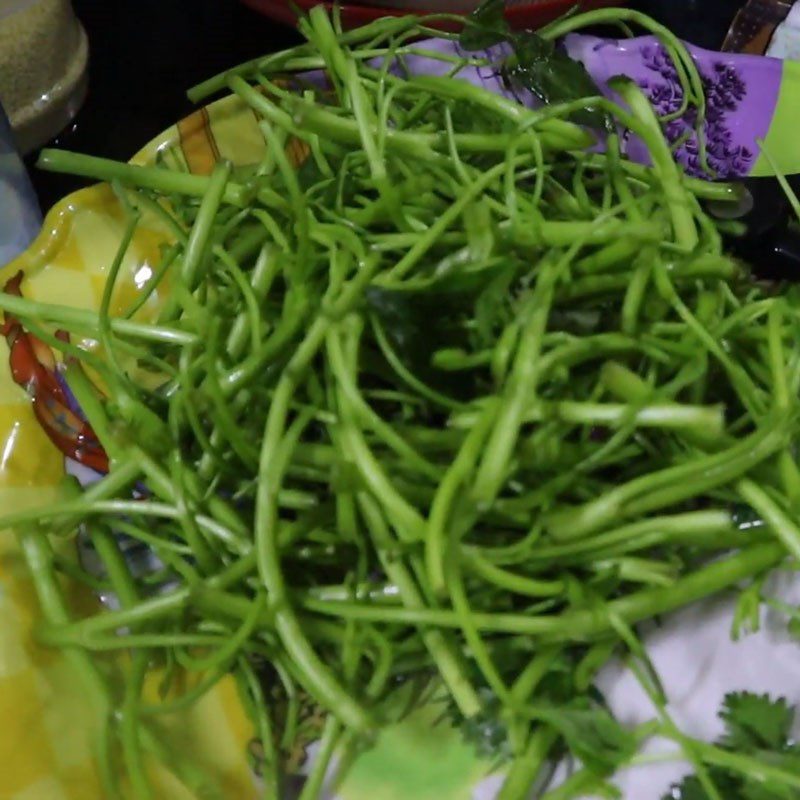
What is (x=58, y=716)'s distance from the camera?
58 cm

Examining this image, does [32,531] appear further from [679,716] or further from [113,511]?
[679,716]

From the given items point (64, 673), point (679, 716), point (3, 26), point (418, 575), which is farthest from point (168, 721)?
point (3, 26)

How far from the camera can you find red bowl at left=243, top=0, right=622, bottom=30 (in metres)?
0.96

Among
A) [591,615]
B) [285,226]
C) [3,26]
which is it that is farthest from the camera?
[3,26]

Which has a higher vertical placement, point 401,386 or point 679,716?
point 401,386

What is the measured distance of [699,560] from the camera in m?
A: 0.61

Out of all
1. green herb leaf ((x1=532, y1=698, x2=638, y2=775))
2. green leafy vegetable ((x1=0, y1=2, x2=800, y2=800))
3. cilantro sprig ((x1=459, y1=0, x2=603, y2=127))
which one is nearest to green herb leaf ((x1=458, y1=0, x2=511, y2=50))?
cilantro sprig ((x1=459, y1=0, x2=603, y2=127))

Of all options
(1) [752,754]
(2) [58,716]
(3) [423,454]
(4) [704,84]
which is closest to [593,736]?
(1) [752,754]

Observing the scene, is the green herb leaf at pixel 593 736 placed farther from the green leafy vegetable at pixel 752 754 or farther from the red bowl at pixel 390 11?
the red bowl at pixel 390 11

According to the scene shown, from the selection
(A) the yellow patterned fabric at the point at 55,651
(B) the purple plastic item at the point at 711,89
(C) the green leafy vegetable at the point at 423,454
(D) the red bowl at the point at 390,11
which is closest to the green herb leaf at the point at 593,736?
(C) the green leafy vegetable at the point at 423,454

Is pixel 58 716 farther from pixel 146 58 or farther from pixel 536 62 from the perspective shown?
pixel 146 58

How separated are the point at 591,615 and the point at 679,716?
10 cm

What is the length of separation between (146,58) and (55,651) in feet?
2.52

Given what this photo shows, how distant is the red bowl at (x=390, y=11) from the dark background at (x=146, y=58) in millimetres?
79
